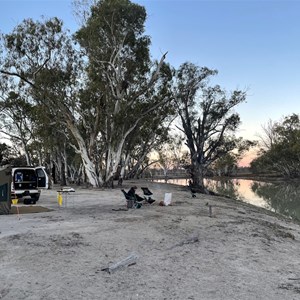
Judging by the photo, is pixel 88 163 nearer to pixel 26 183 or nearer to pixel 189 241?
pixel 26 183

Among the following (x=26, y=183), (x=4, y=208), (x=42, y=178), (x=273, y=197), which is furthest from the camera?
(x=273, y=197)

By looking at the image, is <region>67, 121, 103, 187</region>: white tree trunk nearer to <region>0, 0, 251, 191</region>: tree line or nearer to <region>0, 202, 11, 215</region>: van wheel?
<region>0, 0, 251, 191</region>: tree line

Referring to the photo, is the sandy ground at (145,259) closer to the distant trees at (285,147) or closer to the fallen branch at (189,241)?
the fallen branch at (189,241)

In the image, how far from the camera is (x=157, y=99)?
3184 cm

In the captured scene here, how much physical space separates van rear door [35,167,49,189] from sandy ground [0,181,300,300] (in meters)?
5.01

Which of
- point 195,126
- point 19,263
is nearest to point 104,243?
Result: point 19,263

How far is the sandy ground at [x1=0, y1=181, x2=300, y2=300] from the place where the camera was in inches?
209

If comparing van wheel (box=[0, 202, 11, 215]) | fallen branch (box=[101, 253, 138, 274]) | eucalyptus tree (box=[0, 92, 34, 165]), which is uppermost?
eucalyptus tree (box=[0, 92, 34, 165])

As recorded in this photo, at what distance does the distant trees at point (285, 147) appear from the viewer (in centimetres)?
6094

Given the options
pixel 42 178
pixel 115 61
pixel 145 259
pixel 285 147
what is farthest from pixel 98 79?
pixel 285 147

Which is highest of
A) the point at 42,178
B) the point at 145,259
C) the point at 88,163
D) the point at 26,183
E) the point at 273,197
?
the point at 88,163

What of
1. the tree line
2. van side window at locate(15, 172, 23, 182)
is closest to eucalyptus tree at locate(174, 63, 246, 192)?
the tree line

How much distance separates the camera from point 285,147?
62844 mm

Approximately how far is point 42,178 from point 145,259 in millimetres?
10154
